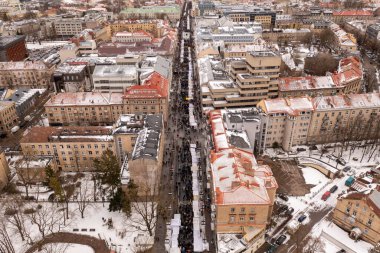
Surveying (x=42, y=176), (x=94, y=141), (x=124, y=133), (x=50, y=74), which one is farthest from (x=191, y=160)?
(x=50, y=74)

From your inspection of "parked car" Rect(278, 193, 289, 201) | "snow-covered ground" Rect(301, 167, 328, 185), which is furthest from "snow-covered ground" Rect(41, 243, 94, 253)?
"snow-covered ground" Rect(301, 167, 328, 185)

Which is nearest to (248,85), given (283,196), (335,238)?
(283,196)

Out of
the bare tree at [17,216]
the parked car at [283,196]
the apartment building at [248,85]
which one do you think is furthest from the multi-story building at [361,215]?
the bare tree at [17,216]

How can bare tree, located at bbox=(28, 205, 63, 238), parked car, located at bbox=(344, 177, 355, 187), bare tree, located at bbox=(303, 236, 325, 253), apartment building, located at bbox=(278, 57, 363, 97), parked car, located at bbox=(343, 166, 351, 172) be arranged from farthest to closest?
apartment building, located at bbox=(278, 57, 363, 97), parked car, located at bbox=(343, 166, 351, 172), parked car, located at bbox=(344, 177, 355, 187), bare tree, located at bbox=(28, 205, 63, 238), bare tree, located at bbox=(303, 236, 325, 253)

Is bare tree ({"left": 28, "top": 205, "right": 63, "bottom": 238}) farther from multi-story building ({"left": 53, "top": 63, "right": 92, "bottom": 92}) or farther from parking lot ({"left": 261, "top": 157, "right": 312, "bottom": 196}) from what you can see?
multi-story building ({"left": 53, "top": 63, "right": 92, "bottom": 92})

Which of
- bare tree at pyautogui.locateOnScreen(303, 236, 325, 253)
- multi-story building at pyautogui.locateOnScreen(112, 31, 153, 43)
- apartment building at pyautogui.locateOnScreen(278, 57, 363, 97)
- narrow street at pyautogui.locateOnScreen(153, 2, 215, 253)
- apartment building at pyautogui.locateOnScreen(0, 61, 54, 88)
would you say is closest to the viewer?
bare tree at pyautogui.locateOnScreen(303, 236, 325, 253)

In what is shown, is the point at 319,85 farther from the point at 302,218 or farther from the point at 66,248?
the point at 66,248

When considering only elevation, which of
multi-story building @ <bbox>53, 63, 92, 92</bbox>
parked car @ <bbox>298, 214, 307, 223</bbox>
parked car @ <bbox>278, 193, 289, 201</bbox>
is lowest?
parked car @ <bbox>298, 214, 307, 223</bbox>
